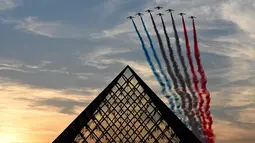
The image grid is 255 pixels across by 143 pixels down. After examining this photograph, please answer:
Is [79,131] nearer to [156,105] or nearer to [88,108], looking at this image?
[88,108]

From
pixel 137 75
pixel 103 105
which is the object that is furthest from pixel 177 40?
pixel 103 105

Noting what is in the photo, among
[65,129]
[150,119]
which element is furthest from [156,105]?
[65,129]

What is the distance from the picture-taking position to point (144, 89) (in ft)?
195

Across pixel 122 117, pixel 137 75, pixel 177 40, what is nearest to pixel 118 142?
pixel 122 117

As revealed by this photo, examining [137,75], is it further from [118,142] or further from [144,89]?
[118,142]

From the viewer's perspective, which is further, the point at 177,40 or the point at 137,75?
the point at 137,75

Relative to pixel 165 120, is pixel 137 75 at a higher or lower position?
higher

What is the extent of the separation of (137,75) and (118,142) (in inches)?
266

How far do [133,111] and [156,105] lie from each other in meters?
2.81

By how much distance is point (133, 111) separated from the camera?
2367 inches

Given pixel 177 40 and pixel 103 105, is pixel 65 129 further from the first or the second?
pixel 177 40

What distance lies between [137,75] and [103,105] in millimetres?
4435

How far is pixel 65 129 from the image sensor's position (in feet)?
189

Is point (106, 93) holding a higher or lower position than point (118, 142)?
higher
